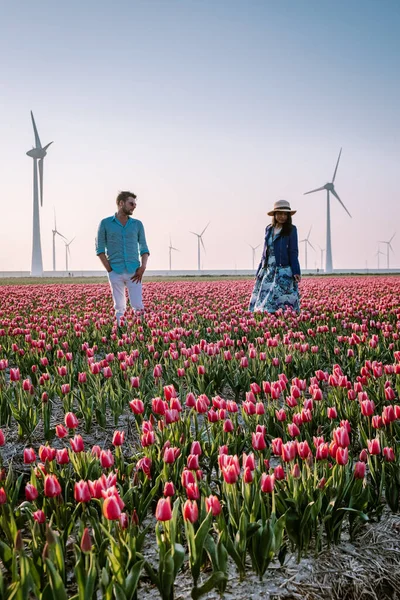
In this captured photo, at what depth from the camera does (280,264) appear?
36.5ft

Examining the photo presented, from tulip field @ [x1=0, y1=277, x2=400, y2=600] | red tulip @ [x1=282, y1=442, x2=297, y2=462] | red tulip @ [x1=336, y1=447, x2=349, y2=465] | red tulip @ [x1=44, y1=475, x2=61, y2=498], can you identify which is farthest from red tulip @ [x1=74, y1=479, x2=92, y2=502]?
red tulip @ [x1=336, y1=447, x2=349, y2=465]

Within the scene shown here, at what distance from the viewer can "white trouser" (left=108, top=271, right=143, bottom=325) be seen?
1009 cm

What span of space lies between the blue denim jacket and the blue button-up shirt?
10.2ft

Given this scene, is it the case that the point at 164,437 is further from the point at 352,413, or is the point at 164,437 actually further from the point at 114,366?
the point at 114,366

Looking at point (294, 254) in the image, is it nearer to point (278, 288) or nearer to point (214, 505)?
point (278, 288)

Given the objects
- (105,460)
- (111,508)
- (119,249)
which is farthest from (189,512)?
(119,249)

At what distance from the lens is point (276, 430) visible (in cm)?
411

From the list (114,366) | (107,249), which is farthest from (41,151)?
(114,366)

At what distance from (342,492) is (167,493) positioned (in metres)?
1.00

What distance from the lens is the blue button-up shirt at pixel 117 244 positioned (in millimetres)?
10000

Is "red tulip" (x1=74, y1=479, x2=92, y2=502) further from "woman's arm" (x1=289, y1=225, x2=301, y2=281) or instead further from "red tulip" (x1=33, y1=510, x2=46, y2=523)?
"woman's arm" (x1=289, y1=225, x2=301, y2=281)

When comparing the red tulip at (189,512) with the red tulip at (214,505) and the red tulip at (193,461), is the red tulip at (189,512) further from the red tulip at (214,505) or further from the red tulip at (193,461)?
the red tulip at (193,461)

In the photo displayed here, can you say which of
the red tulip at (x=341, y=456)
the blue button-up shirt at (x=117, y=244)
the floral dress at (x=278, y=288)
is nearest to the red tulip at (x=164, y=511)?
the red tulip at (x=341, y=456)

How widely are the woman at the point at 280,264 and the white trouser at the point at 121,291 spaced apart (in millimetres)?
2860
